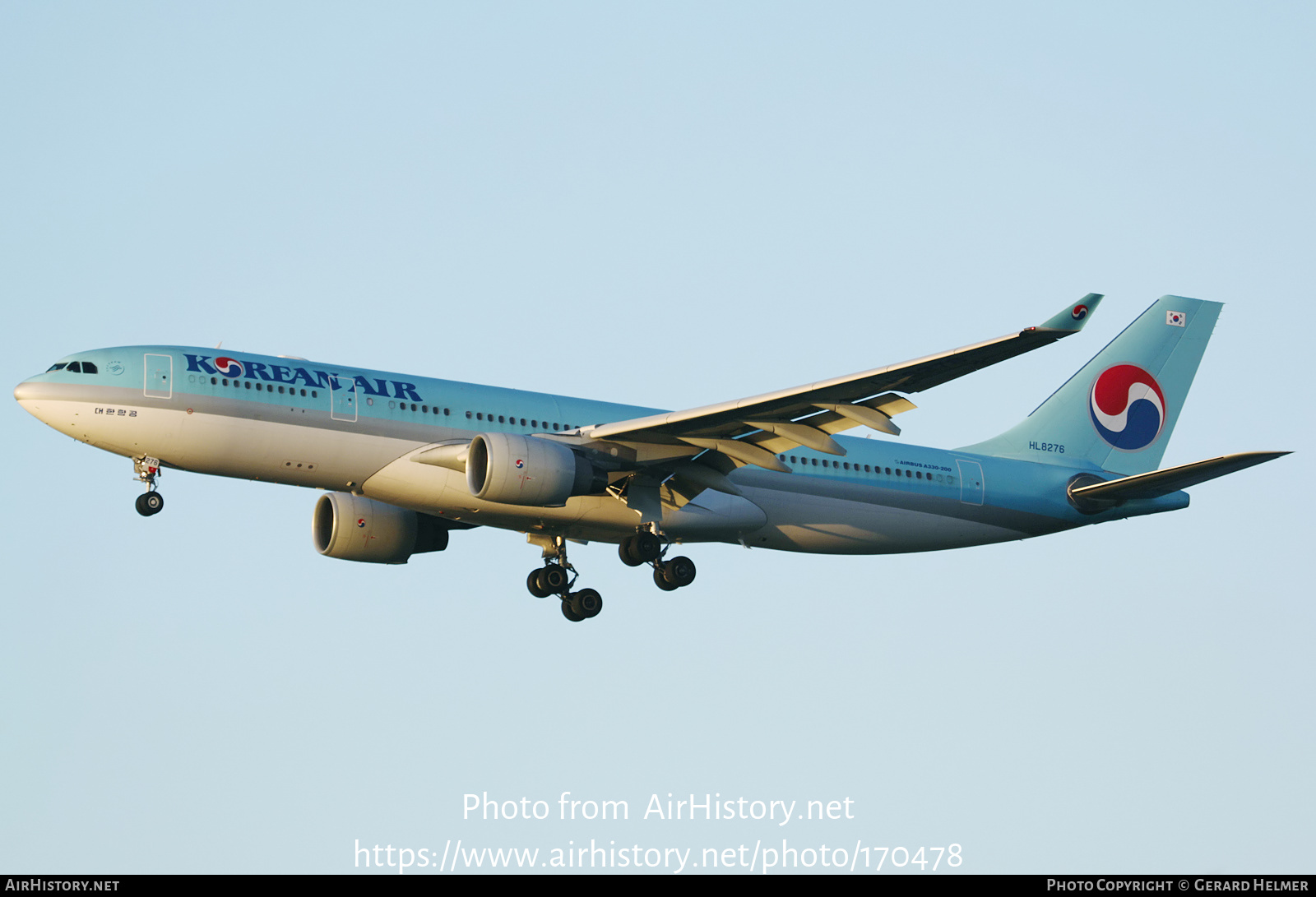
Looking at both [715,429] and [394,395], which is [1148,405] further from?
[394,395]

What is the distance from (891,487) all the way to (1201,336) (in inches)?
478

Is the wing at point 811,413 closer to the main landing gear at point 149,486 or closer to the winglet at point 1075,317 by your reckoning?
the winglet at point 1075,317

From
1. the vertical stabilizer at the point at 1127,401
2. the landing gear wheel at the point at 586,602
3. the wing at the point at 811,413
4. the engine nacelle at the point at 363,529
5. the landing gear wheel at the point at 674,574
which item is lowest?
the landing gear wheel at the point at 586,602

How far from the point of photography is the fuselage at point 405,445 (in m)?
34.5

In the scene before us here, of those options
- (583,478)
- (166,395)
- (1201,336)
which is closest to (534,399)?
(583,478)

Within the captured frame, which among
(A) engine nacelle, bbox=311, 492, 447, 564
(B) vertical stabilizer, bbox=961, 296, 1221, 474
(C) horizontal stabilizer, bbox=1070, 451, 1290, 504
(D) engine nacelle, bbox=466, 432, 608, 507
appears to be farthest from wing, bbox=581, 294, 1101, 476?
(B) vertical stabilizer, bbox=961, 296, 1221, 474

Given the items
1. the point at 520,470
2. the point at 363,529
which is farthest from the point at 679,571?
the point at 363,529

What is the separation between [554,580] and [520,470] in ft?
21.9

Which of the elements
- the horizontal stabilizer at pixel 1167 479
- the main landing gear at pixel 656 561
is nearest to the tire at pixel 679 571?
the main landing gear at pixel 656 561

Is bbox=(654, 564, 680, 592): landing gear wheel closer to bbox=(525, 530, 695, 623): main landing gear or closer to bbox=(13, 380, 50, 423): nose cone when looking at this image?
bbox=(525, 530, 695, 623): main landing gear

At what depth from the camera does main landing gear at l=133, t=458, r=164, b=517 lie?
34.8 meters

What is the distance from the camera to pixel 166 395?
34.5m

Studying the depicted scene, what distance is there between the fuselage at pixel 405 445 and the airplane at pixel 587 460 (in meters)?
0.04

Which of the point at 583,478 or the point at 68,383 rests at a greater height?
the point at 68,383
